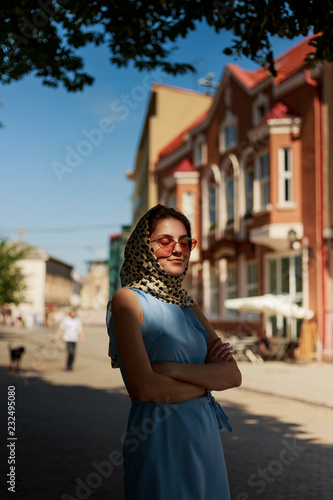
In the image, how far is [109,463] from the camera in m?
6.51

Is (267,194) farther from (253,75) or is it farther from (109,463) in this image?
(109,463)

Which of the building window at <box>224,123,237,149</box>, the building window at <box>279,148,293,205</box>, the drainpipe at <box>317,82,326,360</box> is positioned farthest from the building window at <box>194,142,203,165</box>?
the drainpipe at <box>317,82,326,360</box>

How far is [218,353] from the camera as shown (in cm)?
257

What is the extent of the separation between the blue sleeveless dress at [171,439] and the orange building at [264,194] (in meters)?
18.4

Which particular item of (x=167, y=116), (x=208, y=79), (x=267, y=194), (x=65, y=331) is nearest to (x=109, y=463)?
(x=65, y=331)

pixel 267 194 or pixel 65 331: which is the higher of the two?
pixel 267 194

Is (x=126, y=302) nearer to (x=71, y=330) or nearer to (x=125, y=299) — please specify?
(x=125, y=299)

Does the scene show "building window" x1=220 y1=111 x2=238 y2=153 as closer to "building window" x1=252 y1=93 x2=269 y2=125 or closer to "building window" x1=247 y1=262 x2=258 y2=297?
"building window" x1=252 y1=93 x2=269 y2=125

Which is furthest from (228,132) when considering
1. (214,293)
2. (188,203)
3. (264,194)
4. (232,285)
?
A: (214,293)

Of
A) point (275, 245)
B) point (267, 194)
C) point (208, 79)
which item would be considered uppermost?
point (208, 79)

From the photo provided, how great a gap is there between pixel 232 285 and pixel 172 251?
24.9 meters

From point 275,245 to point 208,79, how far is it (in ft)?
77.0

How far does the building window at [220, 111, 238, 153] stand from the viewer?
26.8m

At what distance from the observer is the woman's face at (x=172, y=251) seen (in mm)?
2506
